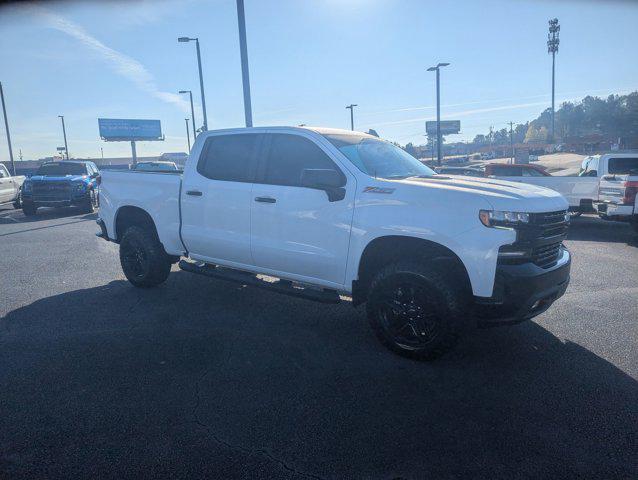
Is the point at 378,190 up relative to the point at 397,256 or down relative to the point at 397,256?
up

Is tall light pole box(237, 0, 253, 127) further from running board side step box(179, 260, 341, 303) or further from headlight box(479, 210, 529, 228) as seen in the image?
headlight box(479, 210, 529, 228)

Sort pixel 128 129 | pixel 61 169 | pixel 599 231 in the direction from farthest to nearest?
pixel 128 129, pixel 61 169, pixel 599 231

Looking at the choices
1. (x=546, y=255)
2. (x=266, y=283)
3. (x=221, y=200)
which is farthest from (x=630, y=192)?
(x=221, y=200)

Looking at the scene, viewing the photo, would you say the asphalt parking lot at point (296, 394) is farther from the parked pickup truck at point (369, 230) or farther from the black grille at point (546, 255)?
the black grille at point (546, 255)

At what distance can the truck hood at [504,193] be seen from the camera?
361cm

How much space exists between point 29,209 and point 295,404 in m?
16.5

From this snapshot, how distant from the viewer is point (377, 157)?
15.8 feet

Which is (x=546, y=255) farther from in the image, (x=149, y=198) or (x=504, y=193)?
(x=149, y=198)

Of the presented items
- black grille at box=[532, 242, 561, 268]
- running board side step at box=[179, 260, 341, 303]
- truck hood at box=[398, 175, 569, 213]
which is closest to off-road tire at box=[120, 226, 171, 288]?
running board side step at box=[179, 260, 341, 303]

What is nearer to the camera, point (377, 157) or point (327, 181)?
point (327, 181)

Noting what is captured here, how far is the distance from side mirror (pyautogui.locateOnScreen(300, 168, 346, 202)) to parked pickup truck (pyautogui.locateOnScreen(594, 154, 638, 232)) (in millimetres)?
8780

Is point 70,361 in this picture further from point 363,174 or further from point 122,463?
point 363,174

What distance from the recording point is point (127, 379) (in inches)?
146

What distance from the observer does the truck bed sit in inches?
229
